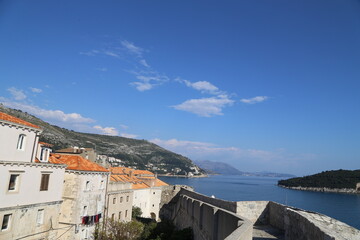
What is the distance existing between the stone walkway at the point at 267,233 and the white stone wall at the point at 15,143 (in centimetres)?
1707

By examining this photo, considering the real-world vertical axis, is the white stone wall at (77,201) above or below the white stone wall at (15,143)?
below

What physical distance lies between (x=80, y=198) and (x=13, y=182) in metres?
7.24

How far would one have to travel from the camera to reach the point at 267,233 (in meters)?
11.1

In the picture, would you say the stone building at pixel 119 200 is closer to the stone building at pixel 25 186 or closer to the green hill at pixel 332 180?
the stone building at pixel 25 186

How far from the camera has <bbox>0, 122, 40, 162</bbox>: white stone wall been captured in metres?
18.9

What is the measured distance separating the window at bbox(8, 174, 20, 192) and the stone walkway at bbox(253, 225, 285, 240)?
1698 cm

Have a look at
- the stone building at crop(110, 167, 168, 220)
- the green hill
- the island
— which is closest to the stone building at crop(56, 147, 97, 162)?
the stone building at crop(110, 167, 168, 220)

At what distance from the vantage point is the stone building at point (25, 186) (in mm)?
18938

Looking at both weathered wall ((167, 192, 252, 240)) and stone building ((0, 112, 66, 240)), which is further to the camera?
stone building ((0, 112, 66, 240))

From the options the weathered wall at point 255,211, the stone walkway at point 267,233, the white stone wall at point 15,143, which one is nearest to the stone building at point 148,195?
the white stone wall at point 15,143

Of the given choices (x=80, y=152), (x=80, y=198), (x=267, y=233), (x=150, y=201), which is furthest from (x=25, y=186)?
(x=150, y=201)

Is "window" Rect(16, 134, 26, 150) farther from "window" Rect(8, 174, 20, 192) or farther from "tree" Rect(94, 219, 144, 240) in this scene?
"tree" Rect(94, 219, 144, 240)

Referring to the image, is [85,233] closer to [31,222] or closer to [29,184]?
[31,222]

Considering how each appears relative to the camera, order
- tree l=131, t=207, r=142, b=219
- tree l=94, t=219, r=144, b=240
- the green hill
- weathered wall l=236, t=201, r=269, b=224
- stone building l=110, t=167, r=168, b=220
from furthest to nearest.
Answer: the green hill
stone building l=110, t=167, r=168, b=220
tree l=131, t=207, r=142, b=219
tree l=94, t=219, r=144, b=240
weathered wall l=236, t=201, r=269, b=224
